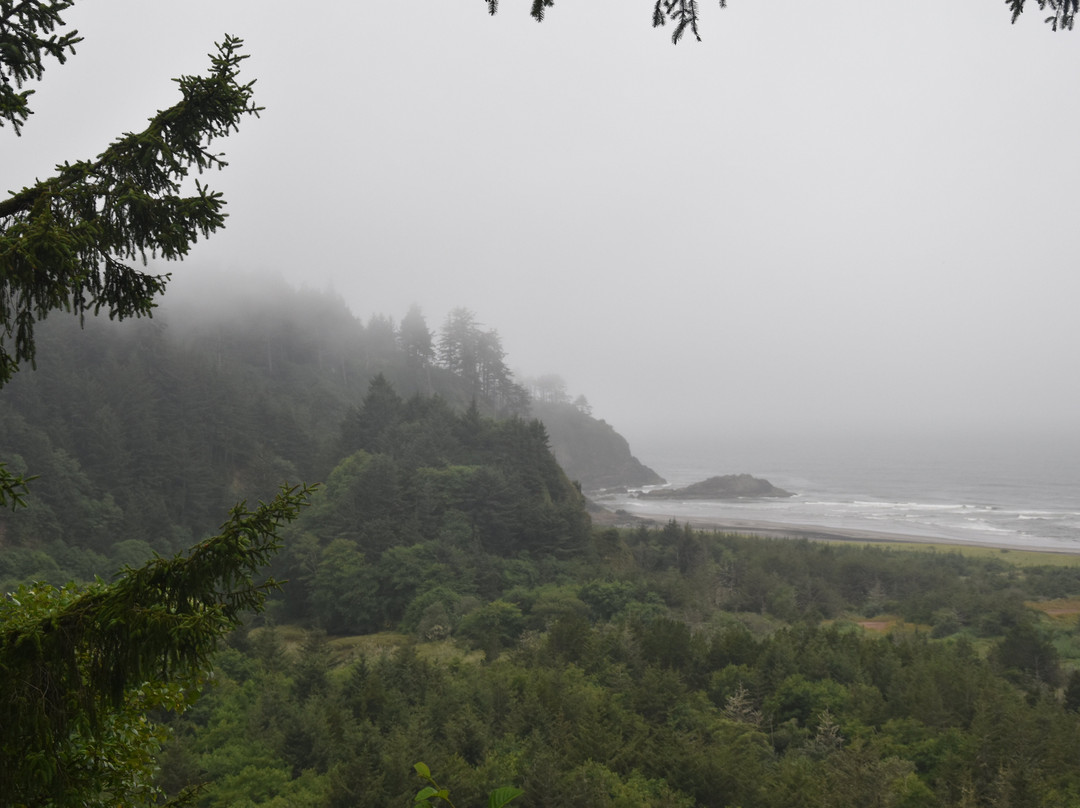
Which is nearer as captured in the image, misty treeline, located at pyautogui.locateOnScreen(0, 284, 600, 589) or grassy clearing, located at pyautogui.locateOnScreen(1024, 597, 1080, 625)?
grassy clearing, located at pyautogui.locateOnScreen(1024, 597, 1080, 625)

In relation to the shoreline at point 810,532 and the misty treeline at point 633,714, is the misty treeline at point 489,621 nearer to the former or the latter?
the misty treeline at point 633,714

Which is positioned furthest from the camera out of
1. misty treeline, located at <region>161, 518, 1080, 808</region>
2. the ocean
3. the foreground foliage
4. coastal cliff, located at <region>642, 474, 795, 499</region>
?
coastal cliff, located at <region>642, 474, 795, 499</region>

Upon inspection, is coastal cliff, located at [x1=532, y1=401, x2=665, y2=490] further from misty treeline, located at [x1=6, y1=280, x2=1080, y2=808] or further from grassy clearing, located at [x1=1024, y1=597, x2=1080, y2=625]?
grassy clearing, located at [x1=1024, y1=597, x2=1080, y2=625]

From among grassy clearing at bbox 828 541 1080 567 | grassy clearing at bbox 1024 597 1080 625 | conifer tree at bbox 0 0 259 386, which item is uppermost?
conifer tree at bbox 0 0 259 386

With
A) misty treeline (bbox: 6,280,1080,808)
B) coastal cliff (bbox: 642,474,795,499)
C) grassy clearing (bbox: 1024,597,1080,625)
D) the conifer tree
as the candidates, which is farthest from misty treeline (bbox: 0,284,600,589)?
coastal cliff (bbox: 642,474,795,499)

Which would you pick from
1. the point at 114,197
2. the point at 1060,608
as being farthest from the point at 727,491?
the point at 114,197

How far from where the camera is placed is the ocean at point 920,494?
5766 centimetres

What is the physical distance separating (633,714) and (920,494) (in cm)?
8334

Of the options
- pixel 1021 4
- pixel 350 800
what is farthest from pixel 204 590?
pixel 350 800

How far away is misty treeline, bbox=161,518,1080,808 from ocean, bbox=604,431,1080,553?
39416mm

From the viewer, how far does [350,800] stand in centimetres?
918

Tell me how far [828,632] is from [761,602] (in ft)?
37.8

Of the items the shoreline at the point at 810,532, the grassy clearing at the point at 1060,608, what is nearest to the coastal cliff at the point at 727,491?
the shoreline at the point at 810,532

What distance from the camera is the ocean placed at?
189ft
